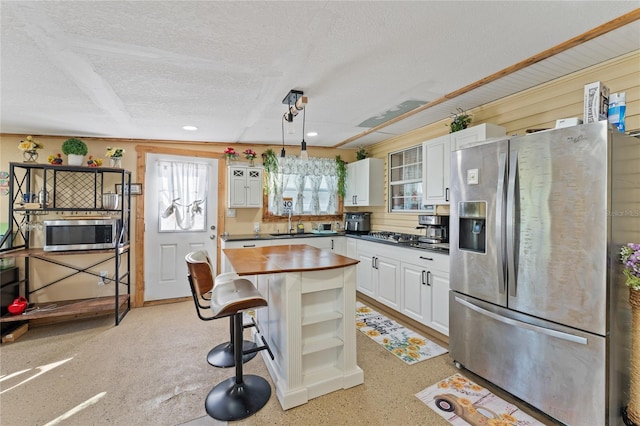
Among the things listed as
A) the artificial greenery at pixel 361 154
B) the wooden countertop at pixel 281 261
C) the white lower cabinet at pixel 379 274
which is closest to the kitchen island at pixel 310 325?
the wooden countertop at pixel 281 261

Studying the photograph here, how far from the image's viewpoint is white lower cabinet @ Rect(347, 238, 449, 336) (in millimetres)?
2812

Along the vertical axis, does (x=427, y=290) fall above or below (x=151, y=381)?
above

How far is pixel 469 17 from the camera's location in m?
1.56

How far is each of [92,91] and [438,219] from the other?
3.55 metres

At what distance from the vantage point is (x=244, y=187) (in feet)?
14.3

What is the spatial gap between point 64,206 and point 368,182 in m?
4.10

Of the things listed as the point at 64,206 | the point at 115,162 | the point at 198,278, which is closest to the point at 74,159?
the point at 115,162

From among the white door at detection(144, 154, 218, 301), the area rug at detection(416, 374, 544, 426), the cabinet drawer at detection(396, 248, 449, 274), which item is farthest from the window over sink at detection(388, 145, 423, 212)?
the white door at detection(144, 154, 218, 301)

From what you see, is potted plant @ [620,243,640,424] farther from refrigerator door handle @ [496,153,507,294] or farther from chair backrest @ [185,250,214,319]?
chair backrest @ [185,250,214,319]

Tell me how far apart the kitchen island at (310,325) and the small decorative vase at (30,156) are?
3.06 meters

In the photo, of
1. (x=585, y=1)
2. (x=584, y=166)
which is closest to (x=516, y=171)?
(x=584, y=166)

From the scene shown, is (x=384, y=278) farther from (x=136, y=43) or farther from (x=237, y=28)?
(x=136, y=43)

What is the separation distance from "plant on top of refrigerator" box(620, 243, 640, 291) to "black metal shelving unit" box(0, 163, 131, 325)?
4493 mm

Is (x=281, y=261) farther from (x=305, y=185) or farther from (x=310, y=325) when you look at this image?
(x=305, y=185)
